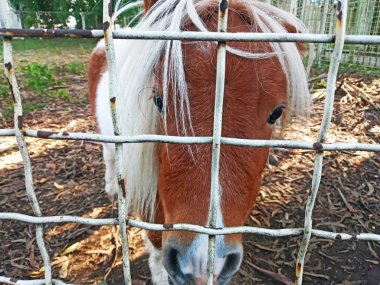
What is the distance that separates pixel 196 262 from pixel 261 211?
5.69ft

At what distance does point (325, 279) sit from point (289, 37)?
1.72 metres

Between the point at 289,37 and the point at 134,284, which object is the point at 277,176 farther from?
the point at 289,37

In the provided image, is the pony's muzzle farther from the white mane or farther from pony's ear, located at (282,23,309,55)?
pony's ear, located at (282,23,309,55)

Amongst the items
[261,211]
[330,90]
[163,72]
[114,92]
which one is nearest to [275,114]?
[163,72]

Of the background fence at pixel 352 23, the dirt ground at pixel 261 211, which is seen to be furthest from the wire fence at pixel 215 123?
the background fence at pixel 352 23

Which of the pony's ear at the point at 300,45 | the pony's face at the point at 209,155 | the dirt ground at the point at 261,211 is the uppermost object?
the pony's ear at the point at 300,45

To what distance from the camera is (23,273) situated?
2.04 m

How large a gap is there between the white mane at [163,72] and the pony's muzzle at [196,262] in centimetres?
40

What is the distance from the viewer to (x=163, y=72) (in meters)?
1.33

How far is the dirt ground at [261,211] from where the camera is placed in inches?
82.3

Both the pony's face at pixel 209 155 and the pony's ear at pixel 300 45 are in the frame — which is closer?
the pony's face at pixel 209 155

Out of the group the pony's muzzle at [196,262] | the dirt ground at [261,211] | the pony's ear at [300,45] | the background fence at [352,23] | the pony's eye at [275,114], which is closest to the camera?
the pony's muzzle at [196,262]

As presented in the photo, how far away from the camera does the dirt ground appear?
2.09m

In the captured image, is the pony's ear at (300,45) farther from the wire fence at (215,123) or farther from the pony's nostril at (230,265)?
the pony's nostril at (230,265)
